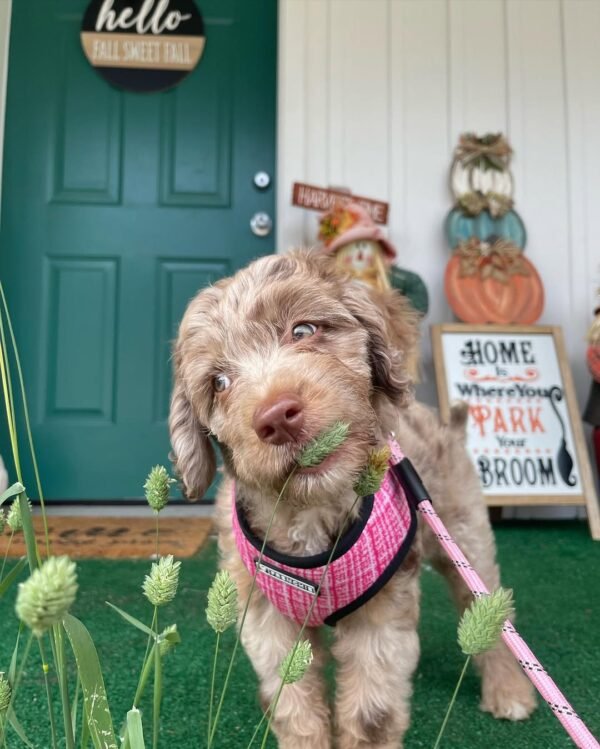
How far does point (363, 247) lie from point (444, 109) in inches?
51.9

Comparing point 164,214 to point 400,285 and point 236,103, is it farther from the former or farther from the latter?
point 400,285

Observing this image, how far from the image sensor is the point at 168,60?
458 cm

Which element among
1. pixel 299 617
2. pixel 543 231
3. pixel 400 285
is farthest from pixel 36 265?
pixel 299 617

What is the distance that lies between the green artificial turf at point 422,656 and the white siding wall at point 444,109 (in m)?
2.22

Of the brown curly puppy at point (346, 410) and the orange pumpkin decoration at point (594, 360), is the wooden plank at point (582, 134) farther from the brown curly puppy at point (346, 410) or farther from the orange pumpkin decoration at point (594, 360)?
the brown curly puppy at point (346, 410)

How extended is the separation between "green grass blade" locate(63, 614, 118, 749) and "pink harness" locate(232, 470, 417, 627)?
1.88 feet

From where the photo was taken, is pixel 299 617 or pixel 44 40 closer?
pixel 299 617

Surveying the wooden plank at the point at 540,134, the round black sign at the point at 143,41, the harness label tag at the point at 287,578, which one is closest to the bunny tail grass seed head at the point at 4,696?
the harness label tag at the point at 287,578

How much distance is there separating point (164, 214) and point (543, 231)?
8.76 feet

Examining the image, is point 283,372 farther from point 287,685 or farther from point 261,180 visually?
point 261,180

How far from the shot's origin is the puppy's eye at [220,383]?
127cm

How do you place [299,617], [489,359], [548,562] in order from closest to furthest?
[299,617] < [548,562] < [489,359]

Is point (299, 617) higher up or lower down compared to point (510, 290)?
lower down

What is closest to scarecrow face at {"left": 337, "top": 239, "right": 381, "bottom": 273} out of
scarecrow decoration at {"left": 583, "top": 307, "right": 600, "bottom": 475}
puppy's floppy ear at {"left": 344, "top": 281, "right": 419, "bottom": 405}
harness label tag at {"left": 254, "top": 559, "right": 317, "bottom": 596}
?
scarecrow decoration at {"left": 583, "top": 307, "right": 600, "bottom": 475}
